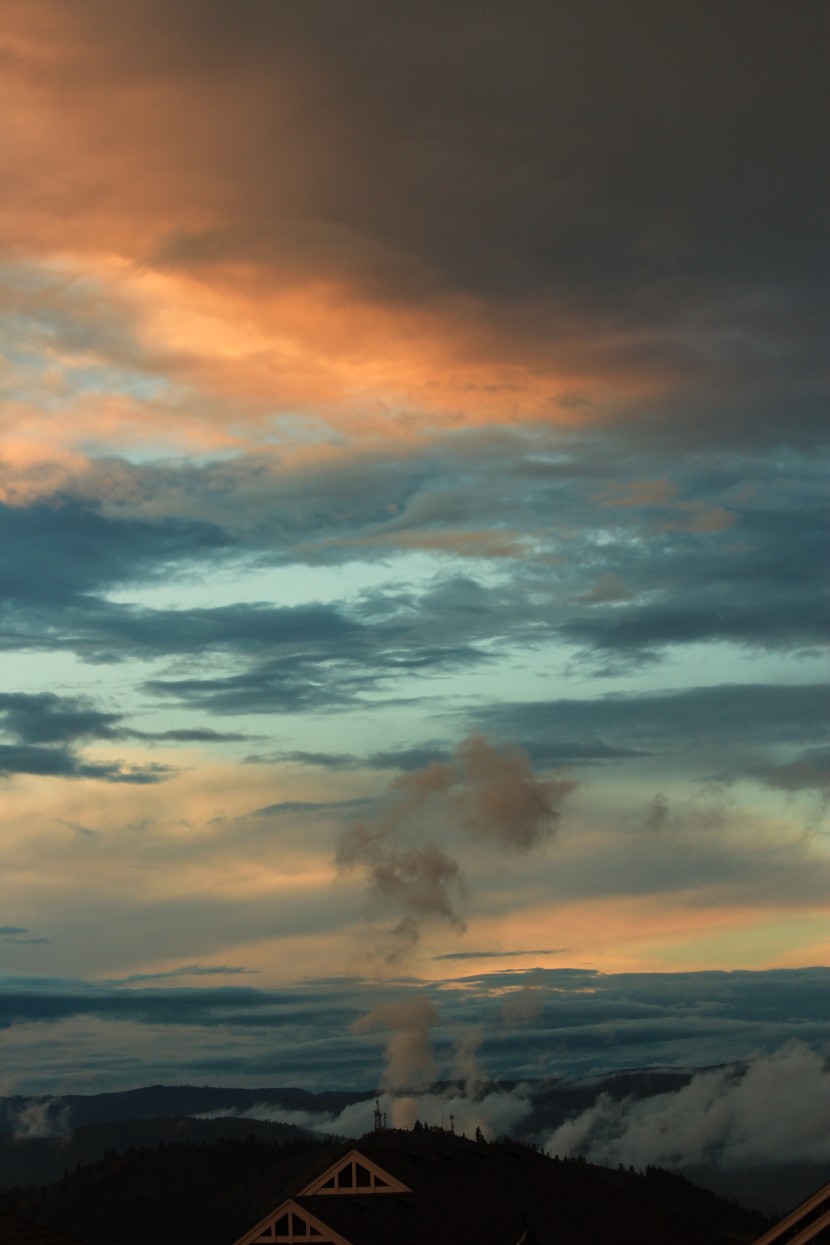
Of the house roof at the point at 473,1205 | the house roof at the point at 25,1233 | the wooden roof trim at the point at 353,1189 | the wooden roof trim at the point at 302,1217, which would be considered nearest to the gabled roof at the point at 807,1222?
the house roof at the point at 25,1233

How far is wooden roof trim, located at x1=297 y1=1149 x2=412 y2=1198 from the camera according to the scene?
237 ft

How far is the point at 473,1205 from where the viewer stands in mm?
74062

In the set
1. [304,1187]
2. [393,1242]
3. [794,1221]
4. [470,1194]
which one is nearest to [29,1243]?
[794,1221]

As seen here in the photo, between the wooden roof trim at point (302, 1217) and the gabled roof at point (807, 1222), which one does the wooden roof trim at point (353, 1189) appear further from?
the gabled roof at point (807, 1222)

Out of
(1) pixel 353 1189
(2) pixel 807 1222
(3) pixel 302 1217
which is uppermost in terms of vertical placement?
(2) pixel 807 1222

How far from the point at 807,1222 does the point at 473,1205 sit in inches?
1308

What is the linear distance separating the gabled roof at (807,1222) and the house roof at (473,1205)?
918 inches

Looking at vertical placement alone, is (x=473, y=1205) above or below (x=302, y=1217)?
below

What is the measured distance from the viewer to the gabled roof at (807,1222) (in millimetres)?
42562

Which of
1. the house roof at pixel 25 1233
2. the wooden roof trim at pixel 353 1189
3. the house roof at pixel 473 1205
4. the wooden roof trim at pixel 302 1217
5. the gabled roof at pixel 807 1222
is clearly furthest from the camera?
the wooden roof trim at pixel 353 1189

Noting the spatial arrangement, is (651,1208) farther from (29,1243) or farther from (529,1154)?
(29,1243)

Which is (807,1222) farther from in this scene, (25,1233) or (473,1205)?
(473,1205)

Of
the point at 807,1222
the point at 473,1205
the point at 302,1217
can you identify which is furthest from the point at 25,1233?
the point at 473,1205

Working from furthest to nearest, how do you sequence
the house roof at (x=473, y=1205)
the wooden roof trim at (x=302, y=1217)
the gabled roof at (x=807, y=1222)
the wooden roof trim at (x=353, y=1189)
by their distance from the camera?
the wooden roof trim at (x=353, y=1189) < the house roof at (x=473, y=1205) < the wooden roof trim at (x=302, y=1217) < the gabled roof at (x=807, y=1222)
